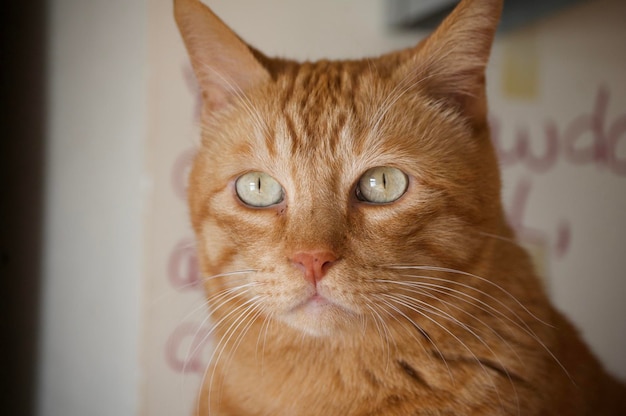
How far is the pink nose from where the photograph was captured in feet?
2.35

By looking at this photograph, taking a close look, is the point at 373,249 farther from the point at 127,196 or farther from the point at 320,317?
the point at 127,196

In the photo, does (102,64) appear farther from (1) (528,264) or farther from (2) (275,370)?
(1) (528,264)

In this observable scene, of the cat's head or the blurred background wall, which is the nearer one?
the cat's head

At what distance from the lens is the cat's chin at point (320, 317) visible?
0.75 metres

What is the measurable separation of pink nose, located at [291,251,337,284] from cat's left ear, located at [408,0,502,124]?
14.9 inches

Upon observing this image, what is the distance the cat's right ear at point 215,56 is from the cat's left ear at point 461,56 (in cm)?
29

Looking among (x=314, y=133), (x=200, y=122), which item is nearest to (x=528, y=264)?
(x=314, y=133)

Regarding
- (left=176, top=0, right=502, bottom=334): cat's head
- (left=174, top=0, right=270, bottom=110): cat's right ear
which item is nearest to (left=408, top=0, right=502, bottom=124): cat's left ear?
(left=176, top=0, right=502, bottom=334): cat's head

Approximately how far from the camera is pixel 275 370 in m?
0.89

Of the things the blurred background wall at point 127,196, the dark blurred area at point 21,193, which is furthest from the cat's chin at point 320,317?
the dark blurred area at point 21,193

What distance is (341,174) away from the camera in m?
0.81

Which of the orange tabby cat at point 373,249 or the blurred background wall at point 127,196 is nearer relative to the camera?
the orange tabby cat at point 373,249

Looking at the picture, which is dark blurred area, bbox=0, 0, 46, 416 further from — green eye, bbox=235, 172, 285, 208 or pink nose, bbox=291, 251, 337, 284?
pink nose, bbox=291, 251, 337, 284

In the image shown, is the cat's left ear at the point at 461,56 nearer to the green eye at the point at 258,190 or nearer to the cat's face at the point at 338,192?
the cat's face at the point at 338,192
